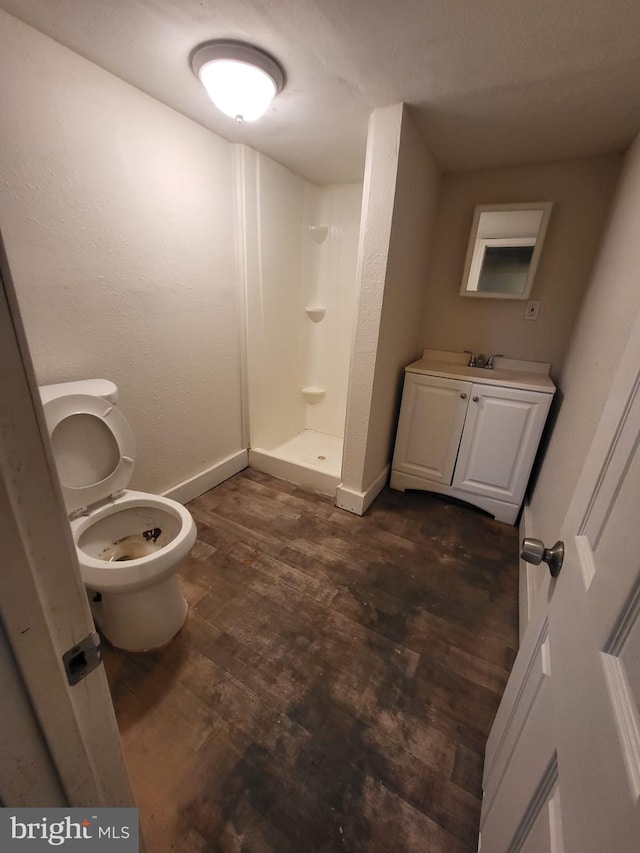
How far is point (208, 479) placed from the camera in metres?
2.24

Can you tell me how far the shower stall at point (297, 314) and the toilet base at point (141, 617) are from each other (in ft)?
3.91

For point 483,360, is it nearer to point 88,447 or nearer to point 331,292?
point 331,292

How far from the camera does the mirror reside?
2004mm

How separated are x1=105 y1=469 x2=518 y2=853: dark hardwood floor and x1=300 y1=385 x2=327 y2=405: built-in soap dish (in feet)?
4.42

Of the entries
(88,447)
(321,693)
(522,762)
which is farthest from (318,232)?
(522,762)

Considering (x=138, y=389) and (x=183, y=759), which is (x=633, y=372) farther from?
(x=138, y=389)

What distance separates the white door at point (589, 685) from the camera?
0.32 m

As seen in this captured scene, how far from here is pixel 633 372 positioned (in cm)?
51

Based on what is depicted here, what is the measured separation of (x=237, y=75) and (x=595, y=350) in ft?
5.67

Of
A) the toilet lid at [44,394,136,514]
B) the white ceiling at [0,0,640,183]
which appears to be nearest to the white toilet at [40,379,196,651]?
the toilet lid at [44,394,136,514]

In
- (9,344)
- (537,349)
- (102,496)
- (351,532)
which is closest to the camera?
(9,344)

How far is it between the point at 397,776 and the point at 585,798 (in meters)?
0.86

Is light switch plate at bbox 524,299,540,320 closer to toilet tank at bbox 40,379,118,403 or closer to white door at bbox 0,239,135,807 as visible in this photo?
toilet tank at bbox 40,379,118,403

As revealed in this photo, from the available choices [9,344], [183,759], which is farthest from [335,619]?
[9,344]
